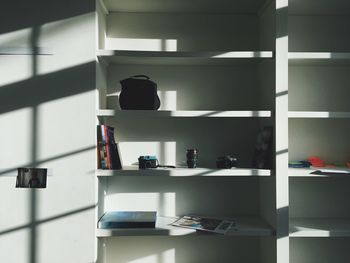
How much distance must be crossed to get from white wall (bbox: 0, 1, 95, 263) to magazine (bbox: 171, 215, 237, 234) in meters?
0.57

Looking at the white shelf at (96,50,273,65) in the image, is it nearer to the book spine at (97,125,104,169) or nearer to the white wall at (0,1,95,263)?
the white wall at (0,1,95,263)

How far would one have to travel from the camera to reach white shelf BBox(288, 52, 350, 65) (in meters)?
2.21

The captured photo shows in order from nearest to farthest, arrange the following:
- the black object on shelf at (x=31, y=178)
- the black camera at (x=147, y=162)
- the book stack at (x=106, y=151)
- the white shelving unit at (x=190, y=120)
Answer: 1. the black object on shelf at (x=31, y=178)
2. the book stack at (x=106, y=151)
3. the black camera at (x=147, y=162)
4. the white shelving unit at (x=190, y=120)

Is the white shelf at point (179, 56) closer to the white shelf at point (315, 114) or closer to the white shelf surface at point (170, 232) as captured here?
the white shelf at point (315, 114)

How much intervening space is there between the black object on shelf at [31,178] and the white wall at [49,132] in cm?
3

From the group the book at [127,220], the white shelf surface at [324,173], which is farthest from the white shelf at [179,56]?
the book at [127,220]

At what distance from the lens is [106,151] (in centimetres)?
220

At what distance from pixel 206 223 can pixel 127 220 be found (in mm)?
492

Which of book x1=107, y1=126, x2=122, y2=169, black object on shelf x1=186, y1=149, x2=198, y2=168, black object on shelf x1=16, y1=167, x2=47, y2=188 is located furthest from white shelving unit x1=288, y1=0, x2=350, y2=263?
black object on shelf x1=16, y1=167, x2=47, y2=188

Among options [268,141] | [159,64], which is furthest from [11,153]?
[268,141]

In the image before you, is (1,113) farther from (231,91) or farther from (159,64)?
(231,91)

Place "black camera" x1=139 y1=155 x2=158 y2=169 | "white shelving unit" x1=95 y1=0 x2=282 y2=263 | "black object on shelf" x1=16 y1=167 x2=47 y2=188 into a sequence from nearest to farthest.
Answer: "black object on shelf" x1=16 y1=167 x2=47 y2=188
"black camera" x1=139 y1=155 x2=158 y2=169
"white shelving unit" x1=95 y1=0 x2=282 y2=263

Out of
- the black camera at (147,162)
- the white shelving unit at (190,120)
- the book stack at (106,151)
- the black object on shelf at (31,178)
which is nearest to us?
the black object on shelf at (31,178)

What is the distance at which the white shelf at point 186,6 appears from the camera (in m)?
2.35
